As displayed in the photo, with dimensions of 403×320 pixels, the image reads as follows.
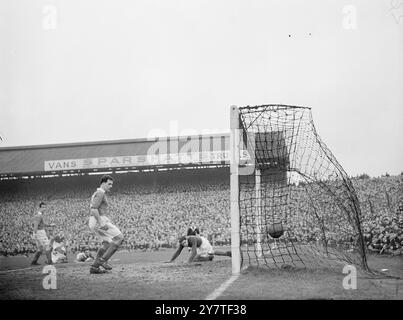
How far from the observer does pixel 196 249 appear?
27.8 feet

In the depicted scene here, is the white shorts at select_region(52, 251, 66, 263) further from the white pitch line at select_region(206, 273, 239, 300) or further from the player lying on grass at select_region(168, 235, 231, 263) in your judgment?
the white pitch line at select_region(206, 273, 239, 300)

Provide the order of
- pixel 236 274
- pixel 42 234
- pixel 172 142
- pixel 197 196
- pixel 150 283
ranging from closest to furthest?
pixel 150 283 → pixel 236 274 → pixel 42 234 → pixel 197 196 → pixel 172 142

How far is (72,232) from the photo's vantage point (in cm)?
2122

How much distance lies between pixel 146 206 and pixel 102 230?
55.9ft

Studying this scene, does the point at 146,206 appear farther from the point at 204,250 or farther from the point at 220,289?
the point at 220,289

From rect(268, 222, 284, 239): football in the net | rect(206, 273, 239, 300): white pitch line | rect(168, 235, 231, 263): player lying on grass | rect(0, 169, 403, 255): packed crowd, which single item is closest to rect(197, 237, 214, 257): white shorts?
rect(168, 235, 231, 263): player lying on grass

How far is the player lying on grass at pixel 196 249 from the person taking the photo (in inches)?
326

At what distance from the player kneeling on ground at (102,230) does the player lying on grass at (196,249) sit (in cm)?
179

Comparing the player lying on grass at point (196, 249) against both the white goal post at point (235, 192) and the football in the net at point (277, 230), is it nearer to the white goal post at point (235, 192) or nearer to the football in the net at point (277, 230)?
the football in the net at point (277, 230)

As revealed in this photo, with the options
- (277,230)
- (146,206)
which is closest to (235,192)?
(277,230)
